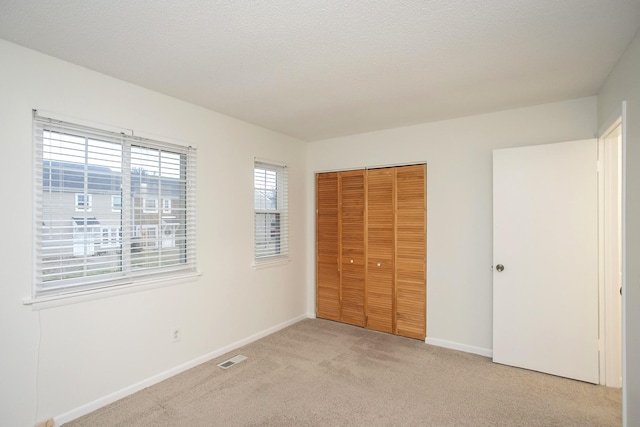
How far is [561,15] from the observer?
1747 millimetres

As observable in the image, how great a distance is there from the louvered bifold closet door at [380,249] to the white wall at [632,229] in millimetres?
2186

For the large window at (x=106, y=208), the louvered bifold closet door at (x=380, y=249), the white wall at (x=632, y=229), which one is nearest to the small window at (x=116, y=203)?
the large window at (x=106, y=208)

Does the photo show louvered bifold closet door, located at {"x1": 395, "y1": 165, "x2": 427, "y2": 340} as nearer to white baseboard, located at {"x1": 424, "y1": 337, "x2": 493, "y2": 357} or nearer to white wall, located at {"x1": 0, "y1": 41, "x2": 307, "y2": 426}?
white baseboard, located at {"x1": 424, "y1": 337, "x2": 493, "y2": 357}

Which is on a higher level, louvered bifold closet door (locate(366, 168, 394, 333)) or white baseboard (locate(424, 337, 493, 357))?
louvered bifold closet door (locate(366, 168, 394, 333))

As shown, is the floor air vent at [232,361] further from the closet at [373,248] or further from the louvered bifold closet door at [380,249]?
the louvered bifold closet door at [380,249]

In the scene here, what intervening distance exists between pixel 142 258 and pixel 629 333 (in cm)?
350

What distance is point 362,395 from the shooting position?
258cm

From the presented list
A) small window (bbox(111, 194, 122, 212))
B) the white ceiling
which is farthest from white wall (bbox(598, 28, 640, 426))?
small window (bbox(111, 194, 122, 212))

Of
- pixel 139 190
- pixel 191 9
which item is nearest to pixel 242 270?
pixel 139 190

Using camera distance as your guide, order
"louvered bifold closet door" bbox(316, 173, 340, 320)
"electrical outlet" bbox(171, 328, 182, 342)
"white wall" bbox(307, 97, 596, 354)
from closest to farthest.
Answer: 1. "electrical outlet" bbox(171, 328, 182, 342)
2. "white wall" bbox(307, 97, 596, 354)
3. "louvered bifold closet door" bbox(316, 173, 340, 320)

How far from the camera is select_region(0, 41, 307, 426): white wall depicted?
6.73 feet

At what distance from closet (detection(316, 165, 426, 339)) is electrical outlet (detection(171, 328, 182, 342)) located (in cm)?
204

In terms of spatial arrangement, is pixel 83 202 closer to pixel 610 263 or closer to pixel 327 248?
pixel 327 248

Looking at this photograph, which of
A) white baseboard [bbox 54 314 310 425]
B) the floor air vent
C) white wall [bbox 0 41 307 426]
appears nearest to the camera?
white wall [bbox 0 41 307 426]
